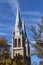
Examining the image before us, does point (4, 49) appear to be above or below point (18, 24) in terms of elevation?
below

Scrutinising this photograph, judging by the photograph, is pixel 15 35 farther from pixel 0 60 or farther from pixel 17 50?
pixel 0 60

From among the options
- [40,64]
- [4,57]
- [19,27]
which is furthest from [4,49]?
[19,27]

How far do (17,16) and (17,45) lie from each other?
950cm

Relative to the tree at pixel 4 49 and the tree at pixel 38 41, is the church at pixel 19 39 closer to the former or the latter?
the tree at pixel 4 49

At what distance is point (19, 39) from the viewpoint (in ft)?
228

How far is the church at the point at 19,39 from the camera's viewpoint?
6510 cm

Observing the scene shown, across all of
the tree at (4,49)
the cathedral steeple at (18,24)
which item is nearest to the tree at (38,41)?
the tree at (4,49)

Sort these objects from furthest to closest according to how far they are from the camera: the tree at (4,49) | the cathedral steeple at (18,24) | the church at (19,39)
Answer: the church at (19,39), the cathedral steeple at (18,24), the tree at (4,49)

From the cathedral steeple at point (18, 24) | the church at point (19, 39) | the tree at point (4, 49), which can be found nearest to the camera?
the tree at point (4, 49)

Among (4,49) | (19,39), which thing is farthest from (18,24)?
(4,49)

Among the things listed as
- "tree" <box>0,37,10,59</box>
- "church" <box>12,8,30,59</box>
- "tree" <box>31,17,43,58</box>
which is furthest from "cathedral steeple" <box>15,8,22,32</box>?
"tree" <box>31,17,43,58</box>

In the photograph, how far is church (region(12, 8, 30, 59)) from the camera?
214 feet

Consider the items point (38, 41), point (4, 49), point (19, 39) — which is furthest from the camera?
point (19, 39)

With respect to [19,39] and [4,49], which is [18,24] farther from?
[4,49]
